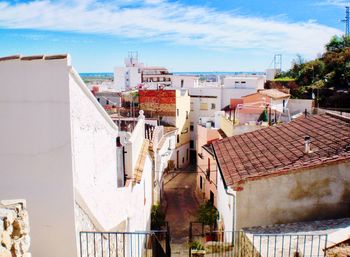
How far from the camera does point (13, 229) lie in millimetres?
3848

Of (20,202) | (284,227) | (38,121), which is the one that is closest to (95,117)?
(38,121)

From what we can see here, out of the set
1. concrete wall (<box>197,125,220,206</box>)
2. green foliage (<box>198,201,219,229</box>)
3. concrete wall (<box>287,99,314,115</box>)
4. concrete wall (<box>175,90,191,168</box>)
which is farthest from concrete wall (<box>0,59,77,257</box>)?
concrete wall (<box>175,90,191,168</box>)

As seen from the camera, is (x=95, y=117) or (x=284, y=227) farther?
(x=284, y=227)

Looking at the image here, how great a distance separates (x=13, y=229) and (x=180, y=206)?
20.8 metres

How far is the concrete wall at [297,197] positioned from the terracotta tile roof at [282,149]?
0.27 m

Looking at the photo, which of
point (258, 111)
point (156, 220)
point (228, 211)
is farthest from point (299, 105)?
point (228, 211)

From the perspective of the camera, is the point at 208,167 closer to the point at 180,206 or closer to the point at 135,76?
the point at 180,206

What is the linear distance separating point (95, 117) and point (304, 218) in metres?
6.46

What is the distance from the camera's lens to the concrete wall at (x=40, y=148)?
500 cm

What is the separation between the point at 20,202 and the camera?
398 cm

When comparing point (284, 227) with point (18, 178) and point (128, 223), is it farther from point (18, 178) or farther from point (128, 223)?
point (18, 178)

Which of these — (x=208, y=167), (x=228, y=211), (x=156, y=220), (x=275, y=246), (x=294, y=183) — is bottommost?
(x=156, y=220)

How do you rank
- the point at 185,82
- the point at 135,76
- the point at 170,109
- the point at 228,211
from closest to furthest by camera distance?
1. the point at 228,211
2. the point at 170,109
3. the point at 185,82
4. the point at 135,76

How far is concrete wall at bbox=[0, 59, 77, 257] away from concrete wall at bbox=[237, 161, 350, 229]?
6.01 m
